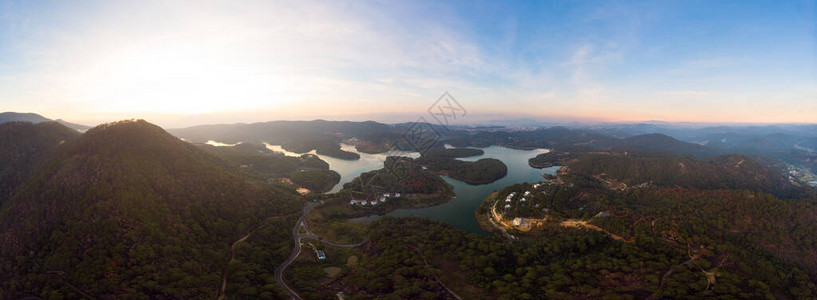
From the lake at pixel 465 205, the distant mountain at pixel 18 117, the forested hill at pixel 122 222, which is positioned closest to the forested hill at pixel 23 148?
the forested hill at pixel 122 222

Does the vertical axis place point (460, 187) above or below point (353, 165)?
below

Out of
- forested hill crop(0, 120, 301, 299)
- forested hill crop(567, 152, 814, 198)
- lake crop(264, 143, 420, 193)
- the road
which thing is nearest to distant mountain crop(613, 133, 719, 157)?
forested hill crop(567, 152, 814, 198)

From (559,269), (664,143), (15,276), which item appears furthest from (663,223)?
(664,143)

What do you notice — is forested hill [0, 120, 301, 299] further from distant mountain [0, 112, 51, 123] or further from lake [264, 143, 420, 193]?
distant mountain [0, 112, 51, 123]

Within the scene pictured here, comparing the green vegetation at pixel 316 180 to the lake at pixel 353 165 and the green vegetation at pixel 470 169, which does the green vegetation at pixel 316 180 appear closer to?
the lake at pixel 353 165

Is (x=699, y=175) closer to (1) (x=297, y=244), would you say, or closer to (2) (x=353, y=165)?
(1) (x=297, y=244)

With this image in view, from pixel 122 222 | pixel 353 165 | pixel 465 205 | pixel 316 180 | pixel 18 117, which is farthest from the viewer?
pixel 18 117

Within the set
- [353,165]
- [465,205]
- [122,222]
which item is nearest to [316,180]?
[353,165]

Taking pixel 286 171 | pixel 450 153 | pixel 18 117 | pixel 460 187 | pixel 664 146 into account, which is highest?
pixel 18 117

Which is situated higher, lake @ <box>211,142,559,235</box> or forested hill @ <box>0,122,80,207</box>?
forested hill @ <box>0,122,80,207</box>
